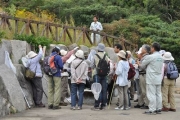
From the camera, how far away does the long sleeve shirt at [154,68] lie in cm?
1023

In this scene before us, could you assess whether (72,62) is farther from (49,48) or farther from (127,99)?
(49,48)

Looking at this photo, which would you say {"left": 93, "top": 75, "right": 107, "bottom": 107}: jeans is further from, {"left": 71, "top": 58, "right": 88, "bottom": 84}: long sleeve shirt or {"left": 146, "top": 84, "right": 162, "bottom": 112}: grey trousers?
{"left": 146, "top": 84, "right": 162, "bottom": 112}: grey trousers

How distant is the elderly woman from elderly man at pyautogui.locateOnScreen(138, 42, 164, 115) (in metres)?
3.37

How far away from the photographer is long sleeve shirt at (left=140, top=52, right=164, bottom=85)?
10.2 metres

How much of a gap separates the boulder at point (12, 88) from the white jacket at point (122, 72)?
10.1 feet

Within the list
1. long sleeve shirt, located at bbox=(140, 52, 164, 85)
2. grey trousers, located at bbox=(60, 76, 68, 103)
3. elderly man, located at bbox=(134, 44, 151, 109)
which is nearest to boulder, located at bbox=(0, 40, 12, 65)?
grey trousers, located at bbox=(60, 76, 68, 103)

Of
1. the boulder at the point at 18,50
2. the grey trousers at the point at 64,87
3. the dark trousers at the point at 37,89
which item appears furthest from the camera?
the boulder at the point at 18,50

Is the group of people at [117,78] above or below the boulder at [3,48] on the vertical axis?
below

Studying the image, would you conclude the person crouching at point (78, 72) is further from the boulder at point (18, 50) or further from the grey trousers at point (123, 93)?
the boulder at point (18, 50)

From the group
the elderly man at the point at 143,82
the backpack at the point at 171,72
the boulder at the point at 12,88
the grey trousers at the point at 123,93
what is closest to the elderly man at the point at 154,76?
the elderly man at the point at 143,82

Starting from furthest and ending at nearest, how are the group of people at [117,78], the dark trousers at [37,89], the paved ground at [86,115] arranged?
the dark trousers at [37,89] < the group of people at [117,78] < the paved ground at [86,115]

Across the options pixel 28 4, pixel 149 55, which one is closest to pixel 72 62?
pixel 149 55

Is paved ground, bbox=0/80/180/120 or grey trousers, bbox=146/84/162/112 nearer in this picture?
paved ground, bbox=0/80/180/120

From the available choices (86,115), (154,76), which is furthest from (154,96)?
(86,115)
